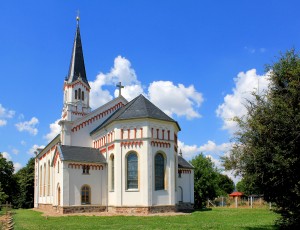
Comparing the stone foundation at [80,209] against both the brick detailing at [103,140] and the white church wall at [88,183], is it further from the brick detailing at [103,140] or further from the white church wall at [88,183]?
the brick detailing at [103,140]

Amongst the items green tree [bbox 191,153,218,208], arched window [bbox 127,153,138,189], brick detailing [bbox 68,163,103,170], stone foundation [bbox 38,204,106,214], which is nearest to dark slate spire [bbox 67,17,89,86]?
brick detailing [bbox 68,163,103,170]

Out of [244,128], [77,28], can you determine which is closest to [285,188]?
[244,128]

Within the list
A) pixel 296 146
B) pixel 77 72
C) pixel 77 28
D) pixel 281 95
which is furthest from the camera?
pixel 77 28

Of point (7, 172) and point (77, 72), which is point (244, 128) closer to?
point (77, 72)

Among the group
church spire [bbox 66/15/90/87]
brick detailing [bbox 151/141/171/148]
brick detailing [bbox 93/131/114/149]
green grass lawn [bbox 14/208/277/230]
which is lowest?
green grass lawn [bbox 14/208/277/230]

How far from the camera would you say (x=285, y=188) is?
53.6ft

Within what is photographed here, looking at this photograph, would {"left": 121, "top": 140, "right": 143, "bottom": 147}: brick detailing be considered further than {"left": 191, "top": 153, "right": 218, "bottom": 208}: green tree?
No

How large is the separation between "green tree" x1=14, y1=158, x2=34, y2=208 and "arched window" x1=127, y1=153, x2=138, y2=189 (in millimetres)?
43411

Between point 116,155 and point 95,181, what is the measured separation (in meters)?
4.71

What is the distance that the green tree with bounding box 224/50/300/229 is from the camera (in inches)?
620

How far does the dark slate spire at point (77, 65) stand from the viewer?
4978 cm

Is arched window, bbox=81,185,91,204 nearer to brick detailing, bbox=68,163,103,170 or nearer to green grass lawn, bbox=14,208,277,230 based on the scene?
brick detailing, bbox=68,163,103,170

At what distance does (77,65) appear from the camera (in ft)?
167

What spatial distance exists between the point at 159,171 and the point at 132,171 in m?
2.71
